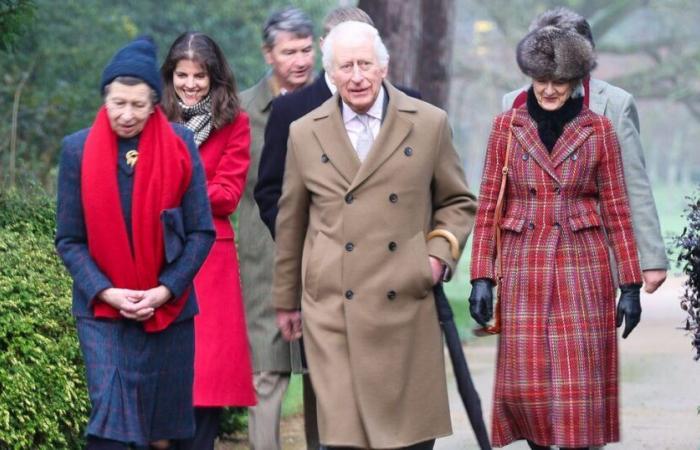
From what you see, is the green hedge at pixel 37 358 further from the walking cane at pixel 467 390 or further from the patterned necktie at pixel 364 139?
the walking cane at pixel 467 390

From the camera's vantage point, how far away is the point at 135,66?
6.64m

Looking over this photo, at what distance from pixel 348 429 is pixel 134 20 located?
19979 millimetres

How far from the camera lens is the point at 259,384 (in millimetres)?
8445

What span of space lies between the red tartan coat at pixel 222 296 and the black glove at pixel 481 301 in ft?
4.21

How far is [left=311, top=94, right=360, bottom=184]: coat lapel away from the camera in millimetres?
6879

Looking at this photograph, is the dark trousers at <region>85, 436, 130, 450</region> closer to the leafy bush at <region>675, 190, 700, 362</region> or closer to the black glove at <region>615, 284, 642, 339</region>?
the black glove at <region>615, 284, 642, 339</region>

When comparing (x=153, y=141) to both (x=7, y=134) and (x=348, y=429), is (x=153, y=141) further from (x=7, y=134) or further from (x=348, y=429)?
(x=7, y=134)

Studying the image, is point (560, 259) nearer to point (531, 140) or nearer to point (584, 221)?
point (584, 221)

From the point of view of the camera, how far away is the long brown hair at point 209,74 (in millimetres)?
8086

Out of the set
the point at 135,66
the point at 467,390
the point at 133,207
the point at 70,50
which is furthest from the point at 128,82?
the point at 70,50

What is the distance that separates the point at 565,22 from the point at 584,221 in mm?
933

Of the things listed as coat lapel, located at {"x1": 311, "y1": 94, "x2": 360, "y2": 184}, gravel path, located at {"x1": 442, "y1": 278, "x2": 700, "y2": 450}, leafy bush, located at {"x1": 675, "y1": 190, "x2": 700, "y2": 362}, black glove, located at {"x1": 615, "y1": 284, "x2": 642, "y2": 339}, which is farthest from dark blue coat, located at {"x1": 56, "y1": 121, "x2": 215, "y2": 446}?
gravel path, located at {"x1": 442, "y1": 278, "x2": 700, "y2": 450}

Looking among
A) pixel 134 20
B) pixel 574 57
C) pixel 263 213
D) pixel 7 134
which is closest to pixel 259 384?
pixel 263 213

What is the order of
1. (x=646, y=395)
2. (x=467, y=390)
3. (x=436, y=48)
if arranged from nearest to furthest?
(x=467, y=390) → (x=646, y=395) → (x=436, y=48)
